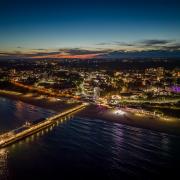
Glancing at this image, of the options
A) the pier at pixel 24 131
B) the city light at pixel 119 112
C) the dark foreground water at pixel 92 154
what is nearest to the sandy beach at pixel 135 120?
the city light at pixel 119 112

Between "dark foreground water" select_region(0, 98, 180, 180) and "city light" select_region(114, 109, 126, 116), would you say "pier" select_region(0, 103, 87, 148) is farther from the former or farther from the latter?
"city light" select_region(114, 109, 126, 116)

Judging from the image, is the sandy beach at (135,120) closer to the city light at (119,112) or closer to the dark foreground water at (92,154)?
the city light at (119,112)

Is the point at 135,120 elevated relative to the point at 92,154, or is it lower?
elevated

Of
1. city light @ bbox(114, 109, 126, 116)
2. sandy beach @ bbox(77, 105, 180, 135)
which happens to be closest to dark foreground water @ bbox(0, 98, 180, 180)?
sandy beach @ bbox(77, 105, 180, 135)

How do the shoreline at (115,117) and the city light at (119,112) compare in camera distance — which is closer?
the shoreline at (115,117)

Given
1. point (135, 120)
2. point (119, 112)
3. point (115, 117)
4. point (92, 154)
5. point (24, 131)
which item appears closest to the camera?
point (92, 154)

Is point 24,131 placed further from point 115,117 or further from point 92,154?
point 115,117

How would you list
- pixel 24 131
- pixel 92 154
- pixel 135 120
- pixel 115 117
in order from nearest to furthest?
pixel 92 154, pixel 24 131, pixel 135 120, pixel 115 117

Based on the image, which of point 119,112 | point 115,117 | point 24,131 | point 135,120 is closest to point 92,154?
point 24,131

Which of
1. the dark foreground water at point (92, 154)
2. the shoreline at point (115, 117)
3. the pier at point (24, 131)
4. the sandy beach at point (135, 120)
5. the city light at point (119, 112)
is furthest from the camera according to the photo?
the city light at point (119, 112)
